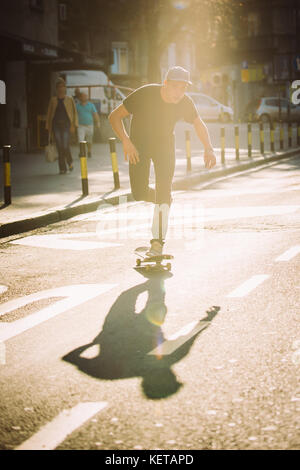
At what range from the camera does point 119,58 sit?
191 ft

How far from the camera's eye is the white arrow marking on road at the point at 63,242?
966 centimetres

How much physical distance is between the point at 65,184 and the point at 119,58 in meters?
42.9

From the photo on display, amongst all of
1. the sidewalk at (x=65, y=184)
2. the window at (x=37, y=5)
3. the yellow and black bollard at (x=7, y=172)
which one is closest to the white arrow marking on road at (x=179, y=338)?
the sidewalk at (x=65, y=184)

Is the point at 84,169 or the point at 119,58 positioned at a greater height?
the point at 119,58

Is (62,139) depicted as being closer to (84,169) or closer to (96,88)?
(84,169)

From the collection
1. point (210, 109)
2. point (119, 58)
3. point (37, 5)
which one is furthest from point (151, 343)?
point (119, 58)

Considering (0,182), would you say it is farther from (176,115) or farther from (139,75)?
(139,75)

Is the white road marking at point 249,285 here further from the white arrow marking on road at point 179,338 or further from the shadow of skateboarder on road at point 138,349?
the white arrow marking on road at point 179,338

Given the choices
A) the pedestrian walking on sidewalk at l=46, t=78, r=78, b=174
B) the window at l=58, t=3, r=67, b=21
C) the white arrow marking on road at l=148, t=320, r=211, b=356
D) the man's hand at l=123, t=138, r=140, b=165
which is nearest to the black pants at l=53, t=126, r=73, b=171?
the pedestrian walking on sidewalk at l=46, t=78, r=78, b=174

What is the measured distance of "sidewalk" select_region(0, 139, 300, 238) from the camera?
1191 centimetres

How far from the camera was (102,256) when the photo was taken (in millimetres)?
8938

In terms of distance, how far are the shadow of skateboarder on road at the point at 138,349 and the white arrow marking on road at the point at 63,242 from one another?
294 cm

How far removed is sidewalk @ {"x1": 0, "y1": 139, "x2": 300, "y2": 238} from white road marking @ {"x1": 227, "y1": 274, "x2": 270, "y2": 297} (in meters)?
4.24
